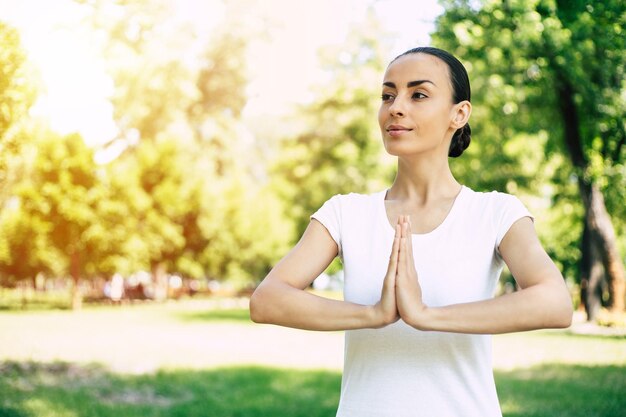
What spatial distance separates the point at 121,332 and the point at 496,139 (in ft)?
35.4

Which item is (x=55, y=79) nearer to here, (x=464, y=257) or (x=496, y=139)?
(x=464, y=257)

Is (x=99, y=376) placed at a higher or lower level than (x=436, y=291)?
lower

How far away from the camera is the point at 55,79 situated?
9930mm

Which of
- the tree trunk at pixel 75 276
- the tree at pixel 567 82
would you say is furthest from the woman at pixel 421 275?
the tree trunk at pixel 75 276

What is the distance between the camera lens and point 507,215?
1.70 meters

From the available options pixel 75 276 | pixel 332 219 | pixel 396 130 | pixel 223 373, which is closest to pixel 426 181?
pixel 396 130

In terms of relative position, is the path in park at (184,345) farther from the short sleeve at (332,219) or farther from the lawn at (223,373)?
the short sleeve at (332,219)

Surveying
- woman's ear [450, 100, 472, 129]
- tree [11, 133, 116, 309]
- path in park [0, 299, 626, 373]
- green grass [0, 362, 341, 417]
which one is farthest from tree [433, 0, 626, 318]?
tree [11, 133, 116, 309]

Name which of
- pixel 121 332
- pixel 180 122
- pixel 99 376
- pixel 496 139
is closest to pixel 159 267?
pixel 180 122

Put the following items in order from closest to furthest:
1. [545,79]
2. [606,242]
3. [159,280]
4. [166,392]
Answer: [166,392] → [545,79] → [606,242] → [159,280]

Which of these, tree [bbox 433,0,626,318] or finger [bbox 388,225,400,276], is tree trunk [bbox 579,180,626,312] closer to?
tree [bbox 433,0,626,318]

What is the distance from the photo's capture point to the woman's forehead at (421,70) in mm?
1799

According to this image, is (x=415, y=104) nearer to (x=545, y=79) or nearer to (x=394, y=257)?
(x=394, y=257)

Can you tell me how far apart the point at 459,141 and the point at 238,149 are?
84.8ft
